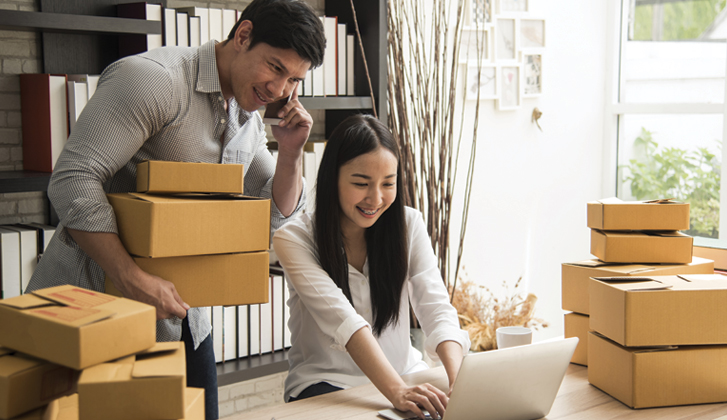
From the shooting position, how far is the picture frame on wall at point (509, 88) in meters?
3.54

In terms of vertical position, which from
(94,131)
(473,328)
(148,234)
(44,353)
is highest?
(94,131)

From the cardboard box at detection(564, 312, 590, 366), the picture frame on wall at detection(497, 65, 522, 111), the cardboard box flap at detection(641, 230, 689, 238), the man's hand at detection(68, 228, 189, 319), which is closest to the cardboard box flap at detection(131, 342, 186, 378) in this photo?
the man's hand at detection(68, 228, 189, 319)

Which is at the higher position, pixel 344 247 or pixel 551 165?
pixel 551 165

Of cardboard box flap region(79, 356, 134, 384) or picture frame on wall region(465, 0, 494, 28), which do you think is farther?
picture frame on wall region(465, 0, 494, 28)

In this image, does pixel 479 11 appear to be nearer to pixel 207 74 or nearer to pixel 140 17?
pixel 140 17

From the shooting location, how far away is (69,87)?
1.95 meters

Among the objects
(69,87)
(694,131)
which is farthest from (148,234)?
(694,131)

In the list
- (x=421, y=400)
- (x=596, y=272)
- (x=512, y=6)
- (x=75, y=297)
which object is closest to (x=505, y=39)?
(x=512, y=6)

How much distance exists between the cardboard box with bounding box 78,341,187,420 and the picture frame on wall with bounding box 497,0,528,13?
3022mm

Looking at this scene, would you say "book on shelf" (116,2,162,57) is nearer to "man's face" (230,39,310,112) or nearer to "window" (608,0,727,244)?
"man's face" (230,39,310,112)

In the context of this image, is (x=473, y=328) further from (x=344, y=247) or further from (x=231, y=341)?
(x=344, y=247)

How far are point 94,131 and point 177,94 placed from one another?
20 centimetres

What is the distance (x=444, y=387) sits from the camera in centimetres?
142

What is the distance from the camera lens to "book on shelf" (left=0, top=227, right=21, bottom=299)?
1897 millimetres
